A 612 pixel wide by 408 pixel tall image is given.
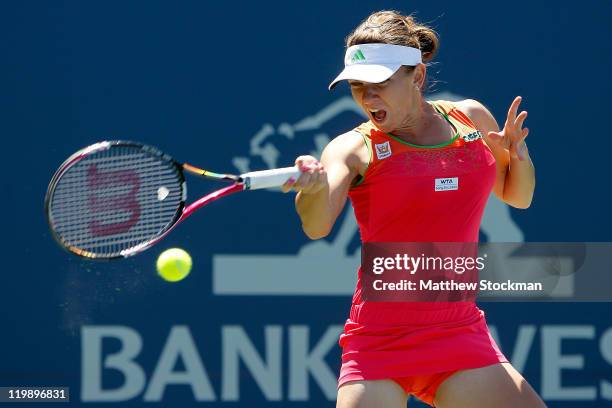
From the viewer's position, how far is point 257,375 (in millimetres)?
4461

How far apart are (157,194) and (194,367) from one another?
1.41 metres

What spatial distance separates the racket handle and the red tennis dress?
344 millimetres

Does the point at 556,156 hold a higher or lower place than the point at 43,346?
higher

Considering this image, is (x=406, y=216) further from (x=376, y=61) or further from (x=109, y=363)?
(x=109, y=363)

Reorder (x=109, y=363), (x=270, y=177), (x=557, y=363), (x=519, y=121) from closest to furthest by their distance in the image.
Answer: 1. (x=270, y=177)
2. (x=519, y=121)
3. (x=109, y=363)
4. (x=557, y=363)

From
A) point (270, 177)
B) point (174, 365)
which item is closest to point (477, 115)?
point (270, 177)

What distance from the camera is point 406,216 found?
10.2 feet

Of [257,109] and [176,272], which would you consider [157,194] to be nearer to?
[176,272]

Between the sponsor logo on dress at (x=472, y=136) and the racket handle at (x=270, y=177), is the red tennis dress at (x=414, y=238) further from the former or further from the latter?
the racket handle at (x=270, y=177)

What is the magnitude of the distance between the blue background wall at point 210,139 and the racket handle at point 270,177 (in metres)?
1.52

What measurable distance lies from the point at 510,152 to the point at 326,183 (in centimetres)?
68

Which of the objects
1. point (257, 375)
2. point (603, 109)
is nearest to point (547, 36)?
point (603, 109)

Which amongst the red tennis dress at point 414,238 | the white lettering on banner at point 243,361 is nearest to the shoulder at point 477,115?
the red tennis dress at point 414,238

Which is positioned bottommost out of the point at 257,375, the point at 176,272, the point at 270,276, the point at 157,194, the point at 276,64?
the point at 257,375
